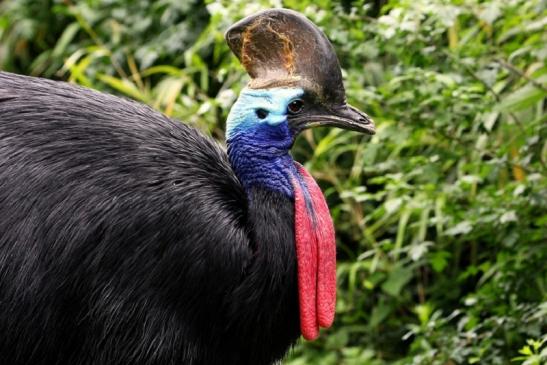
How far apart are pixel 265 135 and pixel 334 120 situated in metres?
0.19

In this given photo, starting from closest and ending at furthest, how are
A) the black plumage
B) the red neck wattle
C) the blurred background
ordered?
the black plumage, the red neck wattle, the blurred background

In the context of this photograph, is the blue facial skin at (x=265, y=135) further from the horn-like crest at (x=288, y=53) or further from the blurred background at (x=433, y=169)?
the blurred background at (x=433, y=169)

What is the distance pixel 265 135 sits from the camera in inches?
132

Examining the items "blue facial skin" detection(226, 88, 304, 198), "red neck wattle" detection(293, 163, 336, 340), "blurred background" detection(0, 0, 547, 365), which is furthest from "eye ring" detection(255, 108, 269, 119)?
"blurred background" detection(0, 0, 547, 365)

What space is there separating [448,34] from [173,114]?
1.26 m

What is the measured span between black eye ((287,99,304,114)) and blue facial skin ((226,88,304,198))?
0.5 inches

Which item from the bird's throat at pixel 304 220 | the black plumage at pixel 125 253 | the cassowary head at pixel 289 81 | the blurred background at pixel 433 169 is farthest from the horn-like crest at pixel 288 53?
the blurred background at pixel 433 169

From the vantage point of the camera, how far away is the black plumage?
3.21m

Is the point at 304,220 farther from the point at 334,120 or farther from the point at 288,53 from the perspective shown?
the point at 288,53

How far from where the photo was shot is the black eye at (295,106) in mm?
3367

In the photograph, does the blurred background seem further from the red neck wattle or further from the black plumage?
the black plumage

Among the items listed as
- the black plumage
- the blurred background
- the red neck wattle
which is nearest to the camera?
the black plumage

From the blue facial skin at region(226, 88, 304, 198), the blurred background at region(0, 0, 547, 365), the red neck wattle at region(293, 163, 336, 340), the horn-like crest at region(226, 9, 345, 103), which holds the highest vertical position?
the horn-like crest at region(226, 9, 345, 103)

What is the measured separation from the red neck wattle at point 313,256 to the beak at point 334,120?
0.42 feet
